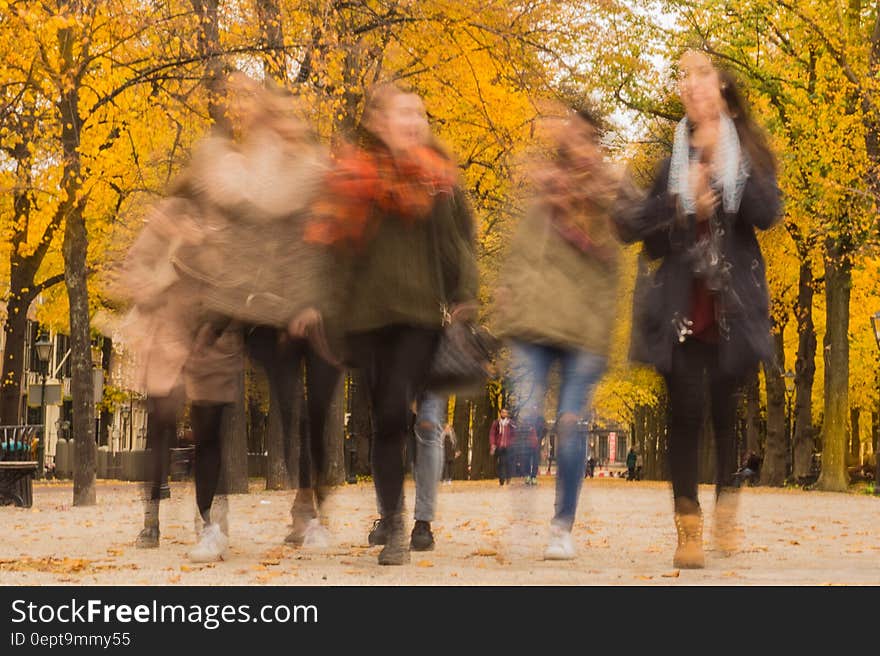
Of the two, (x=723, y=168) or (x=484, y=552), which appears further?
(x=484, y=552)

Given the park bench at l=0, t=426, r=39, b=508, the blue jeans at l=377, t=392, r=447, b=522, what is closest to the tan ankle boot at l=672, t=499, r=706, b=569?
the blue jeans at l=377, t=392, r=447, b=522

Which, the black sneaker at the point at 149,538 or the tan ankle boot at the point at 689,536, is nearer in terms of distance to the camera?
the tan ankle boot at the point at 689,536

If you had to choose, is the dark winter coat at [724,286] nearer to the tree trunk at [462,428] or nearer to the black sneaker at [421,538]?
the black sneaker at [421,538]

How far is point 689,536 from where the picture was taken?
276 inches

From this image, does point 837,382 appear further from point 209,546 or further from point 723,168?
point 209,546

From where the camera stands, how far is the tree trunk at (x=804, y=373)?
112ft

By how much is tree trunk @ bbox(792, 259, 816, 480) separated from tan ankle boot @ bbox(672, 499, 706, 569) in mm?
27682

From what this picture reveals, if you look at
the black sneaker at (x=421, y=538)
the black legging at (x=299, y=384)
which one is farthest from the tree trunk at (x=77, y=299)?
the black sneaker at (x=421, y=538)

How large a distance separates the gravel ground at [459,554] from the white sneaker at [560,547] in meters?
0.10

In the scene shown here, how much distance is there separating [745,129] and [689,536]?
6.28 feet

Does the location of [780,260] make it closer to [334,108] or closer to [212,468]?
[334,108]

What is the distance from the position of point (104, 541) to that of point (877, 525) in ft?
22.7

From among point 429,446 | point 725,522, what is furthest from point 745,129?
point 429,446

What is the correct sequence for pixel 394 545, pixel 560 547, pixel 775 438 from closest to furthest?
pixel 394 545 → pixel 560 547 → pixel 775 438
